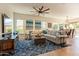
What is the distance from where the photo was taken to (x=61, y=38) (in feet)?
9.77

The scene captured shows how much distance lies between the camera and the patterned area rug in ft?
9.70

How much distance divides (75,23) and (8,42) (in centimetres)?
139

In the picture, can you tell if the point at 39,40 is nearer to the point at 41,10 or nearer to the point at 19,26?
the point at 19,26

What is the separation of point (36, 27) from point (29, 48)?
0.44m

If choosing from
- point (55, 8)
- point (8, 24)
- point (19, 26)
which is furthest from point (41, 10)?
point (8, 24)

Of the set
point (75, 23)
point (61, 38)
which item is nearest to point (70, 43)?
point (61, 38)

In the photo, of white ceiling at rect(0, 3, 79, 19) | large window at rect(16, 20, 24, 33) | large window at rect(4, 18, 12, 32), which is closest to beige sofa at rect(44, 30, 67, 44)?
white ceiling at rect(0, 3, 79, 19)

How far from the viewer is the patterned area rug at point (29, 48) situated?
2.96m

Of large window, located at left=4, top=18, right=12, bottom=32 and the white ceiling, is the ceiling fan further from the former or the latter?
large window, located at left=4, top=18, right=12, bottom=32

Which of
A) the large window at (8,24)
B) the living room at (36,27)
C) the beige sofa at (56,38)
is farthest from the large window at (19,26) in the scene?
the beige sofa at (56,38)

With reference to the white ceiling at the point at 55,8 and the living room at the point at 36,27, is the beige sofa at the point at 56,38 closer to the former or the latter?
the living room at the point at 36,27

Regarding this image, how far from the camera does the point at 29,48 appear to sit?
9.68 ft

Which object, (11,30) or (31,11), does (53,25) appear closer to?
(31,11)

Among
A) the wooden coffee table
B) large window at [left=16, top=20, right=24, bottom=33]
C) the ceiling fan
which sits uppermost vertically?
the ceiling fan
